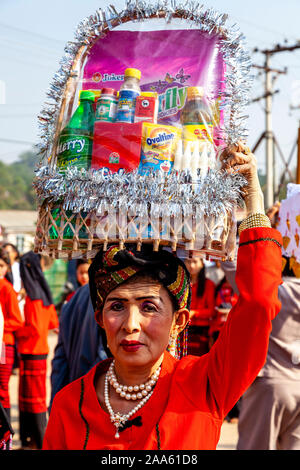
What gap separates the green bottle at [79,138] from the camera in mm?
2125

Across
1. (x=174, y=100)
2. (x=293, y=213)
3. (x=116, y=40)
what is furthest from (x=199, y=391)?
(x=293, y=213)

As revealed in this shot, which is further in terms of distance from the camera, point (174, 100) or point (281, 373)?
point (281, 373)

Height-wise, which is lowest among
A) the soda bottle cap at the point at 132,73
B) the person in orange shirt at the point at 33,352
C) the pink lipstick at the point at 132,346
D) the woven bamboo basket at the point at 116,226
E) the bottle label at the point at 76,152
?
the person in orange shirt at the point at 33,352

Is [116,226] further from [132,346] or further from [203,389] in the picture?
[203,389]

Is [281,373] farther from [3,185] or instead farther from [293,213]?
[3,185]

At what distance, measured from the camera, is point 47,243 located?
215 cm

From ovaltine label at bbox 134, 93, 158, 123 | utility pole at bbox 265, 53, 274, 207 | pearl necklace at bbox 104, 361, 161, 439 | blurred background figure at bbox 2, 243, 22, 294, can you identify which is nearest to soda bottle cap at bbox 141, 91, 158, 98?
ovaltine label at bbox 134, 93, 158, 123

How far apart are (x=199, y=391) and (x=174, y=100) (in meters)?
1.04

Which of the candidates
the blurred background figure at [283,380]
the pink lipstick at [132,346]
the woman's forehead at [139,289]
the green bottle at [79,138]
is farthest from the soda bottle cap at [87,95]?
the blurred background figure at [283,380]

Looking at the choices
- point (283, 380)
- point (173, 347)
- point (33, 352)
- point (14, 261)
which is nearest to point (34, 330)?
point (33, 352)

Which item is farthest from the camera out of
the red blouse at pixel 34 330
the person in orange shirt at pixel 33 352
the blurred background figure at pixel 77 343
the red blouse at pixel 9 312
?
the red blouse at pixel 34 330

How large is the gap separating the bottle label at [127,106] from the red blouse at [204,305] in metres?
5.17

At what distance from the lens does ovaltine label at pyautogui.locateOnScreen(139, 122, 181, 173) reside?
6.73 feet

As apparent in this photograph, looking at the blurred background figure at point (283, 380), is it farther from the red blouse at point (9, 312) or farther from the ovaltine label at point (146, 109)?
the red blouse at point (9, 312)
